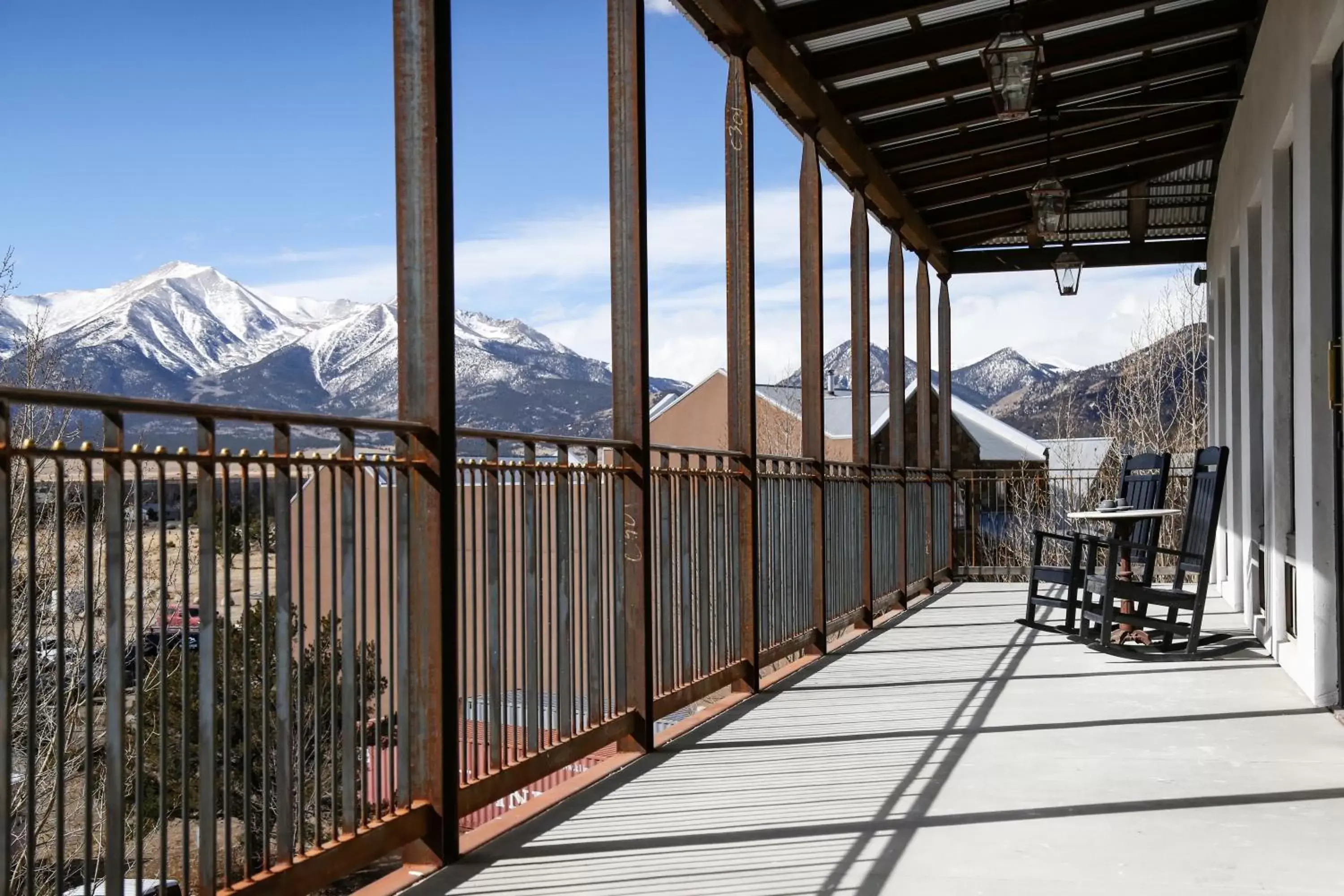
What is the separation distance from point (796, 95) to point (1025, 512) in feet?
54.2

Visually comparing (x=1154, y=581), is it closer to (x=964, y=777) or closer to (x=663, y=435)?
(x=964, y=777)

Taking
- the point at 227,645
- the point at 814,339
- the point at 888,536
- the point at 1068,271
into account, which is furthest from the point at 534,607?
the point at 1068,271

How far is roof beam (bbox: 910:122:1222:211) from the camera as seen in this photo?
10102 millimetres

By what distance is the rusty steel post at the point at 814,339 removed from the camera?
7098mm

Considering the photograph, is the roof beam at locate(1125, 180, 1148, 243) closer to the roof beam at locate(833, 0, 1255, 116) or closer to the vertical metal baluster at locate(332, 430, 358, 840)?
the roof beam at locate(833, 0, 1255, 116)

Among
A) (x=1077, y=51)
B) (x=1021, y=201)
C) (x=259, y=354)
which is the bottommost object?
(x=1021, y=201)

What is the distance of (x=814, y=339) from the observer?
722cm

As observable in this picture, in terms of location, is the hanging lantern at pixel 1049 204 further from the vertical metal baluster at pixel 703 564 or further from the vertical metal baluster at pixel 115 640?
the vertical metal baluster at pixel 115 640

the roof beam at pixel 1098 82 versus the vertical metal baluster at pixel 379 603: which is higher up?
the roof beam at pixel 1098 82

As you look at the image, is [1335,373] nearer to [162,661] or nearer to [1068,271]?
[162,661]

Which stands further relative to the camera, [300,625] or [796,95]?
[796,95]

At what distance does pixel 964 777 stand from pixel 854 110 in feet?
15.0

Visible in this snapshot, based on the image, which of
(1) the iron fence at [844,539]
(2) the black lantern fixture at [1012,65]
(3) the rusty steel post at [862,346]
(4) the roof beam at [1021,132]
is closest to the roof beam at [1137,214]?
(4) the roof beam at [1021,132]

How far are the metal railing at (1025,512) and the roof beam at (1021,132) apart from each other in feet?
7.92
